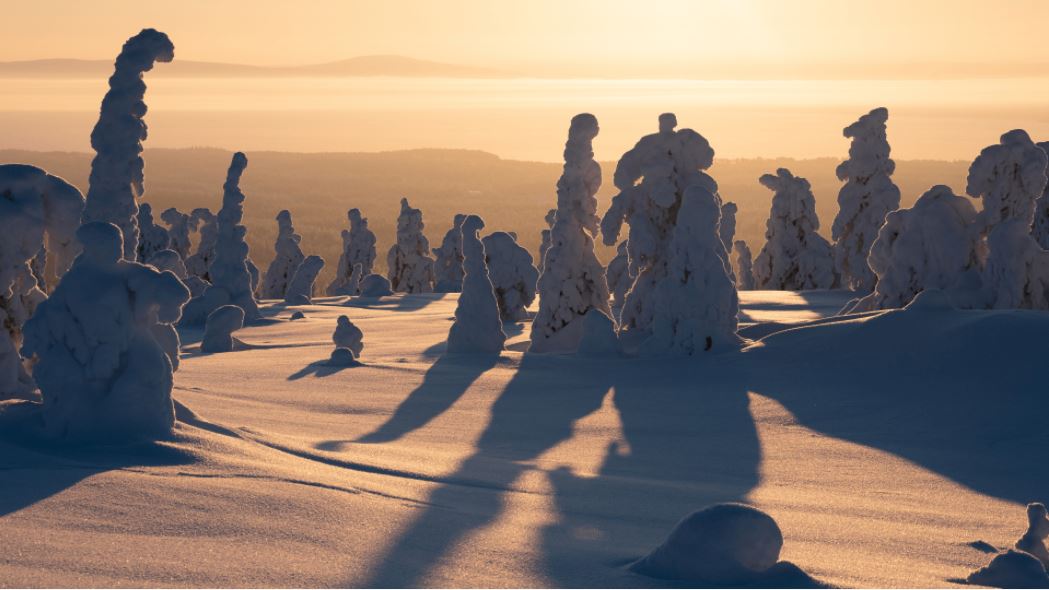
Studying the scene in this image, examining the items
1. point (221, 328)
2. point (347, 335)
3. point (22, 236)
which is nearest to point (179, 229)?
point (221, 328)

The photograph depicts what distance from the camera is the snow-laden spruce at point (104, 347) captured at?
8031 millimetres

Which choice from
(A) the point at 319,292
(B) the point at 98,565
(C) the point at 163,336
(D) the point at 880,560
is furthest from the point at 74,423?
(A) the point at 319,292

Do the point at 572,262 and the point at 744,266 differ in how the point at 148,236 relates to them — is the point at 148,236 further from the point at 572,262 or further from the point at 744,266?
the point at 744,266

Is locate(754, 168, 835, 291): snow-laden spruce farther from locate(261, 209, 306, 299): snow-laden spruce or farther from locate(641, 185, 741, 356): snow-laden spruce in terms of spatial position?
locate(641, 185, 741, 356): snow-laden spruce

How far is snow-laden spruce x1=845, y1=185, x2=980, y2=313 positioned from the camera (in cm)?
2027

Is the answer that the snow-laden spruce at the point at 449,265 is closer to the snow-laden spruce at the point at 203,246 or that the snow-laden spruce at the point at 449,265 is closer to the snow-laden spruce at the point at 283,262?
the snow-laden spruce at the point at 283,262

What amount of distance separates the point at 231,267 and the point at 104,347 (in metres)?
20.5

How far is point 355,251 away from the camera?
5412cm

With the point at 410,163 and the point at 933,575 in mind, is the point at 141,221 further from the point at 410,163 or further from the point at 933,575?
the point at 410,163

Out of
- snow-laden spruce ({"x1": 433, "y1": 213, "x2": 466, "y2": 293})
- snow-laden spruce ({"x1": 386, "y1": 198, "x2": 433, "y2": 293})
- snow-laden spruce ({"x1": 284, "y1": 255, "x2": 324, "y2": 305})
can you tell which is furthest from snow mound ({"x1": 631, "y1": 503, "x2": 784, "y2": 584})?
snow-laden spruce ({"x1": 386, "y1": 198, "x2": 433, "y2": 293})

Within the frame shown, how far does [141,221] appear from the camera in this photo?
42812 millimetres

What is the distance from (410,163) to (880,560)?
18733cm

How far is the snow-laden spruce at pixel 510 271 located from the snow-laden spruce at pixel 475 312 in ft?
29.5

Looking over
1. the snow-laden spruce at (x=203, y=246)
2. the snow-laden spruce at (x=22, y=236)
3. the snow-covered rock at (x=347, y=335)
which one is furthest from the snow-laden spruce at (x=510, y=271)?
the snow-laden spruce at (x=203, y=246)
